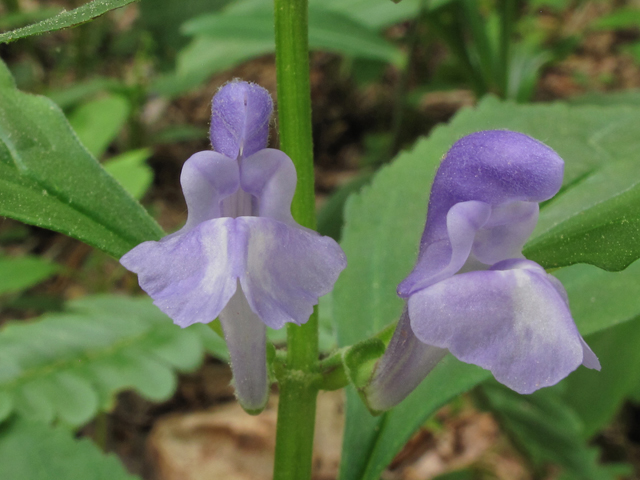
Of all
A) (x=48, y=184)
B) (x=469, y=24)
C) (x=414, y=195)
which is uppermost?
(x=48, y=184)

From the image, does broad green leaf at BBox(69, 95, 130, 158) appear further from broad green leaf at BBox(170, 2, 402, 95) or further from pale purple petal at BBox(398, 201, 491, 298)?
pale purple petal at BBox(398, 201, 491, 298)

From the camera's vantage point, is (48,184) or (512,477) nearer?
(48,184)

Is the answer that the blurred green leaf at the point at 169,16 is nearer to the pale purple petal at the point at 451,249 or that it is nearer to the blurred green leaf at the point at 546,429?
the blurred green leaf at the point at 546,429

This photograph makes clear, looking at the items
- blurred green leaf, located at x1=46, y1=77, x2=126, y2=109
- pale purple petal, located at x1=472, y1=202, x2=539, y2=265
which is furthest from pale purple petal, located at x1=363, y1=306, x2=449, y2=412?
blurred green leaf, located at x1=46, y1=77, x2=126, y2=109

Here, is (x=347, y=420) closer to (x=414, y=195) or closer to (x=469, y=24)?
(x=414, y=195)

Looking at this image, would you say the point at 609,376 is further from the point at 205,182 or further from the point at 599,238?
the point at 205,182

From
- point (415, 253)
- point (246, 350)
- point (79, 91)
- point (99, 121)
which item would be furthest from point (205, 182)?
point (79, 91)

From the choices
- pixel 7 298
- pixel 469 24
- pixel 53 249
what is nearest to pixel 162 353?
pixel 7 298
